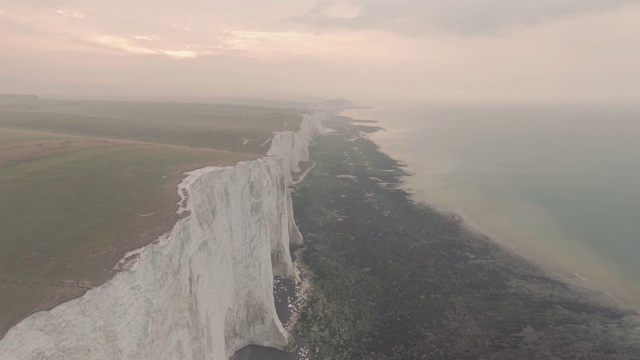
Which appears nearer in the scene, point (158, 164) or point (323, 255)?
point (158, 164)

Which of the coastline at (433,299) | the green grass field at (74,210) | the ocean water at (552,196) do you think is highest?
the green grass field at (74,210)

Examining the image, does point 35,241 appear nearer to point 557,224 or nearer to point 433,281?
point 433,281

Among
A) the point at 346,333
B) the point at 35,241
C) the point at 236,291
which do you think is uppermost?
the point at 35,241

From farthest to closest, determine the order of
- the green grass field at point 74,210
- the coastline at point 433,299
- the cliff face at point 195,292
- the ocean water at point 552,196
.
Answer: the ocean water at point 552,196
the coastline at point 433,299
the green grass field at point 74,210
the cliff face at point 195,292

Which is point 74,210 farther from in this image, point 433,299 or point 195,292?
point 433,299

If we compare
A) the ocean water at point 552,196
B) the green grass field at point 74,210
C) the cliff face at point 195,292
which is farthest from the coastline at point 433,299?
the green grass field at point 74,210

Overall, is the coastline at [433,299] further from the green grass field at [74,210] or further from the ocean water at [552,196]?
the green grass field at [74,210]

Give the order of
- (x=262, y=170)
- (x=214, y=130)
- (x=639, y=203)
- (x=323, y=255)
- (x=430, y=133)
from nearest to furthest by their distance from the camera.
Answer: (x=262, y=170) < (x=323, y=255) < (x=639, y=203) < (x=214, y=130) < (x=430, y=133)

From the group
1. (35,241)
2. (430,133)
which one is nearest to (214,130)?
(35,241)
